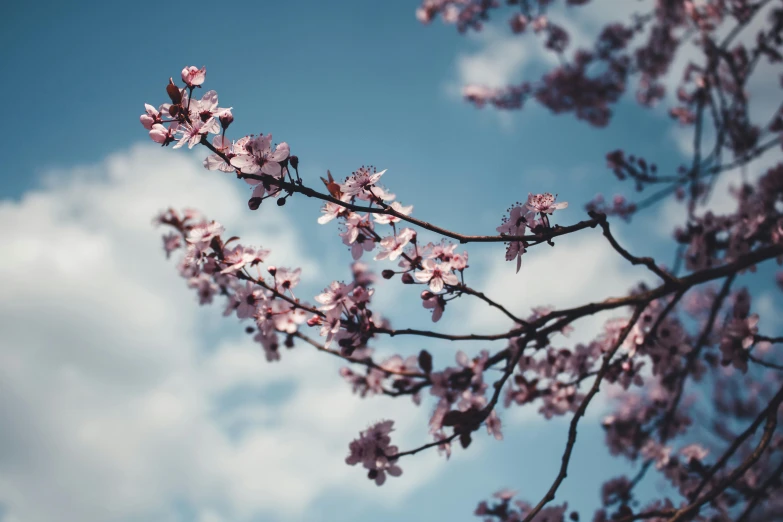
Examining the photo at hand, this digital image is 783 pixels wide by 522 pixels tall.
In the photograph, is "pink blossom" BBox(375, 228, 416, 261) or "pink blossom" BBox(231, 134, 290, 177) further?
"pink blossom" BBox(375, 228, 416, 261)

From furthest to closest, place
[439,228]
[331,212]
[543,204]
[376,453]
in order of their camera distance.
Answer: [376,453], [331,212], [543,204], [439,228]

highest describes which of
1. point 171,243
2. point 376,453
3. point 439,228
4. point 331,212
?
point 171,243

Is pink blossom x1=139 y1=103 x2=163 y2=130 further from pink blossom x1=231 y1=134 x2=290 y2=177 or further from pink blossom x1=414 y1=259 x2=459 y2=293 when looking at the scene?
pink blossom x1=414 y1=259 x2=459 y2=293

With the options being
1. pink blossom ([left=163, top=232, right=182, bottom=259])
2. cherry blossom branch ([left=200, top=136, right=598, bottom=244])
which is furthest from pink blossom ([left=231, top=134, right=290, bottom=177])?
pink blossom ([left=163, top=232, right=182, bottom=259])

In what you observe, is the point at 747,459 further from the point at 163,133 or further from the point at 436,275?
the point at 163,133

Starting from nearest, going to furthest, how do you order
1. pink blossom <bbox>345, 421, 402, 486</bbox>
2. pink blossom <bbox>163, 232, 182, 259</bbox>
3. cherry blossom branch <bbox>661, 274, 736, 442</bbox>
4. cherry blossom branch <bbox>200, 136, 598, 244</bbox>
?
cherry blossom branch <bbox>200, 136, 598, 244</bbox>
pink blossom <bbox>345, 421, 402, 486</bbox>
cherry blossom branch <bbox>661, 274, 736, 442</bbox>
pink blossom <bbox>163, 232, 182, 259</bbox>

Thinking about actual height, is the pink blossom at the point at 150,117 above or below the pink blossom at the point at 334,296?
above

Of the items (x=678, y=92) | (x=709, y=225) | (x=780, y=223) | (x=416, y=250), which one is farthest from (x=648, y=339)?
(x=678, y=92)

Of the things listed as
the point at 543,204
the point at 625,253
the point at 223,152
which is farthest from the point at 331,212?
the point at 625,253

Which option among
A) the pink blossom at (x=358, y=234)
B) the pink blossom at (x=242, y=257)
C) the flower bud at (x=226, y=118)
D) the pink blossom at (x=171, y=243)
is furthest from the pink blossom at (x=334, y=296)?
the pink blossom at (x=171, y=243)

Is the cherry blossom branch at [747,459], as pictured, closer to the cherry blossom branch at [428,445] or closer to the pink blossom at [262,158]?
the cherry blossom branch at [428,445]

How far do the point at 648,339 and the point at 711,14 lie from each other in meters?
7.57

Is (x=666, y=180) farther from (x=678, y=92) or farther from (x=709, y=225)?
(x=678, y=92)

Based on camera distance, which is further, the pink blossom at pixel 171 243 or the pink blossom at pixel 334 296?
the pink blossom at pixel 171 243
